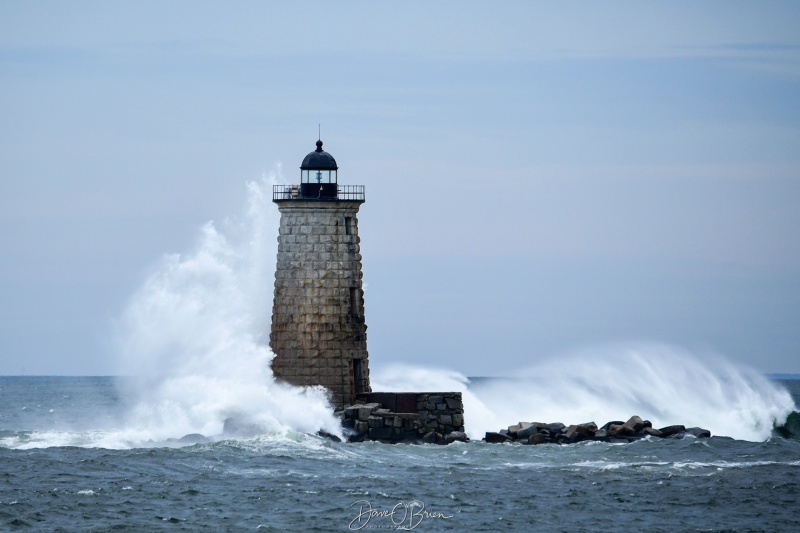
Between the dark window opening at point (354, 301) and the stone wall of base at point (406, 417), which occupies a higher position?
the dark window opening at point (354, 301)

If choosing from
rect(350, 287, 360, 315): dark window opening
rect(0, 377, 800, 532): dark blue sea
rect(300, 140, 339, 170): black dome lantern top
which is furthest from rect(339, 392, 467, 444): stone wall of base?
rect(300, 140, 339, 170): black dome lantern top

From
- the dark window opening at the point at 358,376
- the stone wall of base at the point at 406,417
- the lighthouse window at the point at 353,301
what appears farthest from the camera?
the dark window opening at the point at 358,376

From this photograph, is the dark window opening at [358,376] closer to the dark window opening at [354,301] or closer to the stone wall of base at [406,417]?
the stone wall of base at [406,417]

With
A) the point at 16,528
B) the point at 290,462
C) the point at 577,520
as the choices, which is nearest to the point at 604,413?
the point at 290,462

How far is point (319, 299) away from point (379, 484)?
28.4ft

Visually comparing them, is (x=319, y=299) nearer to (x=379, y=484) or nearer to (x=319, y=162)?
(x=319, y=162)

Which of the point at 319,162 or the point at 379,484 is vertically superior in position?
the point at 319,162

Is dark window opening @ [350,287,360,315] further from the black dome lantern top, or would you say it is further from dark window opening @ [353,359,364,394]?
the black dome lantern top

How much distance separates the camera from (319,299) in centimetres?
3812

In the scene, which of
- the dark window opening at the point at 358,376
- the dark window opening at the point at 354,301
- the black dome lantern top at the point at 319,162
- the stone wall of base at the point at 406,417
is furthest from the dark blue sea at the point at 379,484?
the black dome lantern top at the point at 319,162

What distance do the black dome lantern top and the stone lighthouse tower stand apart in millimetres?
885

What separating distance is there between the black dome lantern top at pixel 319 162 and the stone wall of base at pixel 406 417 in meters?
6.41

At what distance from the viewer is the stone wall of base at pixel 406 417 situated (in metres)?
37.2

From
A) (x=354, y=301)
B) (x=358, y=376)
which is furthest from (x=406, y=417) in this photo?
(x=354, y=301)
